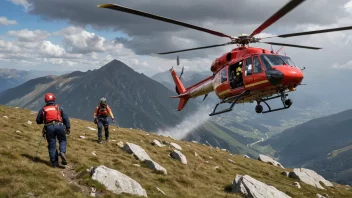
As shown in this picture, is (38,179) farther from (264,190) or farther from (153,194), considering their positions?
(264,190)

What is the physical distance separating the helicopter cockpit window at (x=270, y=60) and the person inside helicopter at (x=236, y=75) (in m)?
1.85

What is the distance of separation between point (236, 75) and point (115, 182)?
11.0 metres

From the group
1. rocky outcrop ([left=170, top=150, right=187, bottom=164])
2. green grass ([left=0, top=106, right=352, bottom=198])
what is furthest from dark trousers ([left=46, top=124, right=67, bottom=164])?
rocky outcrop ([left=170, top=150, right=187, bottom=164])

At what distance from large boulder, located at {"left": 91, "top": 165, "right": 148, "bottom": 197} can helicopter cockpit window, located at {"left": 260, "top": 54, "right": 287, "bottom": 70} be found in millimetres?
10444

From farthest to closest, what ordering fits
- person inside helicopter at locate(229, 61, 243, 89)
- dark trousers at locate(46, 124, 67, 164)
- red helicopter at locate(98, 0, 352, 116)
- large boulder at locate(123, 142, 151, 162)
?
large boulder at locate(123, 142, 151, 162) < person inside helicopter at locate(229, 61, 243, 89) < red helicopter at locate(98, 0, 352, 116) < dark trousers at locate(46, 124, 67, 164)

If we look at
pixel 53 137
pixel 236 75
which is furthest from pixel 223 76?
pixel 53 137

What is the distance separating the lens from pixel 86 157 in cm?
1706

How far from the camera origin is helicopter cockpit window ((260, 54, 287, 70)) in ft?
58.3

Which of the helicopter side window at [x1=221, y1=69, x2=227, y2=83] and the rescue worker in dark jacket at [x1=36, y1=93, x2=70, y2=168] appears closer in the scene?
the rescue worker in dark jacket at [x1=36, y1=93, x2=70, y2=168]

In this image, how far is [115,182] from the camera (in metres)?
12.8

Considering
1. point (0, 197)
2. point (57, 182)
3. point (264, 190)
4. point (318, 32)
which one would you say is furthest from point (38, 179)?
point (318, 32)

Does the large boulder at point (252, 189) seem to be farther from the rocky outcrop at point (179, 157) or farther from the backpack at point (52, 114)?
the backpack at point (52, 114)

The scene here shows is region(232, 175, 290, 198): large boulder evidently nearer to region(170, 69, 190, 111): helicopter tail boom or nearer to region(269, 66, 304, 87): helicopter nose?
region(269, 66, 304, 87): helicopter nose

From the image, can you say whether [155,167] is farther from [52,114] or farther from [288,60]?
[288,60]
